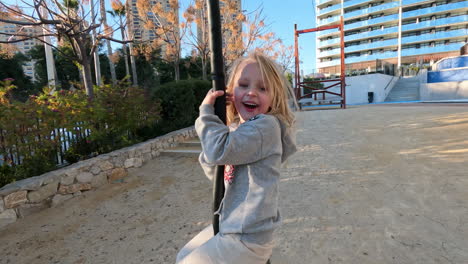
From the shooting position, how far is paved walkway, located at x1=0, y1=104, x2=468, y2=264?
238 cm

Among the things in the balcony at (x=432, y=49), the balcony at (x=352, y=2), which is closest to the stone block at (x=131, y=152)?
the balcony at (x=432, y=49)

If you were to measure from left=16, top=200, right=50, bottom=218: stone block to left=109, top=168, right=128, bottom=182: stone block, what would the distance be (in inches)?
48.2

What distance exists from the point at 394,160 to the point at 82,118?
5983 mm

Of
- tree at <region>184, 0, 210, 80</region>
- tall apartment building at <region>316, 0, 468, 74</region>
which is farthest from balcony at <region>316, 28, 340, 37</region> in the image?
tree at <region>184, 0, 210, 80</region>

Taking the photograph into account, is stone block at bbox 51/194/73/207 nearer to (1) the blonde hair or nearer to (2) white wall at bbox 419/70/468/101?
(1) the blonde hair

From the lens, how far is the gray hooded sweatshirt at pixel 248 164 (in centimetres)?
100

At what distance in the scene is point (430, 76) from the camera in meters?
19.6

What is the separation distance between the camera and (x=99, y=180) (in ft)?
15.1

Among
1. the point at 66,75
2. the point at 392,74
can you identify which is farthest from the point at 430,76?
the point at 66,75

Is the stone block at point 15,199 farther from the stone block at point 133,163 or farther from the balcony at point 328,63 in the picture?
Answer: the balcony at point 328,63

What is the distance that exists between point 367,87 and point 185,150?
21.6 m

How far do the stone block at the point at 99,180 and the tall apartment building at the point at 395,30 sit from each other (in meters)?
39.5

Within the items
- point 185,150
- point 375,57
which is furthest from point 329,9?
point 185,150

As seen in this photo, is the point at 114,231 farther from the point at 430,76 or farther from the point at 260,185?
the point at 430,76
